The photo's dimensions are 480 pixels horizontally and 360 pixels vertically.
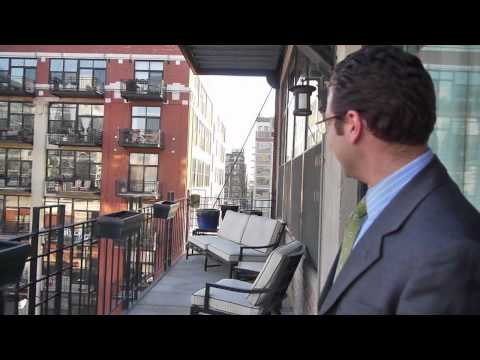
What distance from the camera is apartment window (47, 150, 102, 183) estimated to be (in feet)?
79.3

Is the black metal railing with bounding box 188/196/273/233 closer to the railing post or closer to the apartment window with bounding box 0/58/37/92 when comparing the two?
A: the railing post

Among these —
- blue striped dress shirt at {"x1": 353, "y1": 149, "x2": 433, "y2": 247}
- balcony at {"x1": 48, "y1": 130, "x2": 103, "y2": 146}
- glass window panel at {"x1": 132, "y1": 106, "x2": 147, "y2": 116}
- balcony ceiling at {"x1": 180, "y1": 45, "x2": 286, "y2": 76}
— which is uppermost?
glass window panel at {"x1": 132, "y1": 106, "x2": 147, "y2": 116}

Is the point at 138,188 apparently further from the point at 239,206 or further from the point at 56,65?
the point at 239,206

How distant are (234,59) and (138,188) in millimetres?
16366

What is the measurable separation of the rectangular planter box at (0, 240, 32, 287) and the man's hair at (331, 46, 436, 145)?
157 centimetres

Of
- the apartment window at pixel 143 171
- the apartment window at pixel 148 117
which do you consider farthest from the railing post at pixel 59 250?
the apartment window at pixel 148 117

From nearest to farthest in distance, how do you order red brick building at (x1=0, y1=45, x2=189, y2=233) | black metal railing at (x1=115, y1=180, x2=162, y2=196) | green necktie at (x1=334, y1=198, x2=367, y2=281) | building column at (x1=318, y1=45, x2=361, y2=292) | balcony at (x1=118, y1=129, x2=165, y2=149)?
1. green necktie at (x1=334, y1=198, x2=367, y2=281)
2. building column at (x1=318, y1=45, x2=361, y2=292)
3. balcony at (x1=118, y1=129, x2=165, y2=149)
4. black metal railing at (x1=115, y1=180, x2=162, y2=196)
5. red brick building at (x1=0, y1=45, x2=189, y2=233)

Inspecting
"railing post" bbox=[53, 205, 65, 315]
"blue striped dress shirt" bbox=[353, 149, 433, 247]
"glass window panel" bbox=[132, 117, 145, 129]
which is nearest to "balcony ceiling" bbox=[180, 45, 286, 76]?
"railing post" bbox=[53, 205, 65, 315]

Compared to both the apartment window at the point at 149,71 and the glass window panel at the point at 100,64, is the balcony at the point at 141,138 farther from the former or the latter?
the glass window panel at the point at 100,64

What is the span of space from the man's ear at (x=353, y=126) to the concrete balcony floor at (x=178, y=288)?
4035 millimetres

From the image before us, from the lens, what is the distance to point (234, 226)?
Result: 790 centimetres

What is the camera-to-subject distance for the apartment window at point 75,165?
24156 millimetres

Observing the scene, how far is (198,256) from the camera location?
26.7 feet
